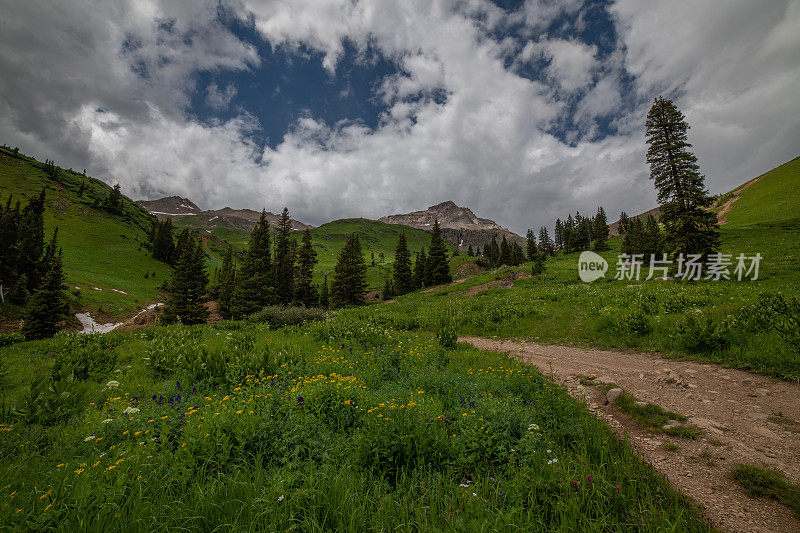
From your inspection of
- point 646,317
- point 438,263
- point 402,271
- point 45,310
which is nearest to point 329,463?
point 646,317

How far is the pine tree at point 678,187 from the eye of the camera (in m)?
22.7

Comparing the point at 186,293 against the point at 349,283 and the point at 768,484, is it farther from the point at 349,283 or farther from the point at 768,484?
the point at 768,484

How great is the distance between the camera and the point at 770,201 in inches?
2906

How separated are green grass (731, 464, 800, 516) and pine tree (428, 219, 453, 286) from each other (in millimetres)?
57526

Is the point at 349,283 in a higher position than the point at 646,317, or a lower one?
higher

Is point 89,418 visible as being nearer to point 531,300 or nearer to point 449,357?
point 449,357

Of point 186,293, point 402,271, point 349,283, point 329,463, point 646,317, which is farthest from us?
point 402,271

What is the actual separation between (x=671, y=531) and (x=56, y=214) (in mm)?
159096

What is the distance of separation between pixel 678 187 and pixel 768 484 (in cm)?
2810

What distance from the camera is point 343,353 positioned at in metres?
8.70

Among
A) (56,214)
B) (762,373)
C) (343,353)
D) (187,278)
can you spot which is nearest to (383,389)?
(343,353)

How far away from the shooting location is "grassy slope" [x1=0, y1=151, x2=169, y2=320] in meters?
54.3

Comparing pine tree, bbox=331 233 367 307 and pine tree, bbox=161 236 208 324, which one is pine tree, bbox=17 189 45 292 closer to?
pine tree, bbox=161 236 208 324

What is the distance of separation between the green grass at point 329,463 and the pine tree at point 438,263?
182ft
